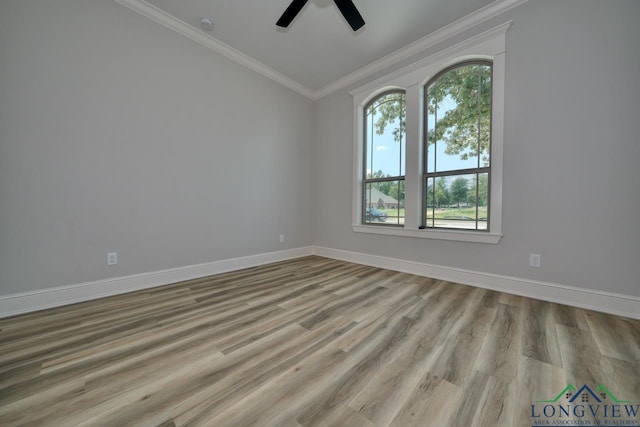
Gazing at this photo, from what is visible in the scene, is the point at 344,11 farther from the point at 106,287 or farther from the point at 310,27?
the point at 106,287

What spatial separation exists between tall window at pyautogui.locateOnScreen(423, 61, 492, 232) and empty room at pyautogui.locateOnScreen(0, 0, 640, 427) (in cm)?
3

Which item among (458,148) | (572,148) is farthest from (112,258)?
(572,148)

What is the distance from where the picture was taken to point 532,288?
2293mm

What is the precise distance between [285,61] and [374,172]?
220 cm

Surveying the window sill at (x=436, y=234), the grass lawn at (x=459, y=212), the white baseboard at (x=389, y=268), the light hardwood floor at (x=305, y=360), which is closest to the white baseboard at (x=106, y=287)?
the white baseboard at (x=389, y=268)

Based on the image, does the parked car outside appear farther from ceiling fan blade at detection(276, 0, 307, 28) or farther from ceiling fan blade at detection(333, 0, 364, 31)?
ceiling fan blade at detection(276, 0, 307, 28)

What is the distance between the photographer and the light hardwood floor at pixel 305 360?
1022mm

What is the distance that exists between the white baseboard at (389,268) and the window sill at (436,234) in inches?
14.7

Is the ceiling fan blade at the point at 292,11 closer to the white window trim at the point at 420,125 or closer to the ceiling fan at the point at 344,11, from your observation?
the ceiling fan at the point at 344,11

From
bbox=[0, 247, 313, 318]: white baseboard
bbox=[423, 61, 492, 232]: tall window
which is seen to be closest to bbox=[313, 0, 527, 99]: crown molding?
bbox=[423, 61, 492, 232]: tall window

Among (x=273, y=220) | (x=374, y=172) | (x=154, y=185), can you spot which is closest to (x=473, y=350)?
(x=374, y=172)

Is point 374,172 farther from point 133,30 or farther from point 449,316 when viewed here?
point 133,30

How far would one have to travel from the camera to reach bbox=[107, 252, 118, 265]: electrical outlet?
92.9 inches

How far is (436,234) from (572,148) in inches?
57.8
